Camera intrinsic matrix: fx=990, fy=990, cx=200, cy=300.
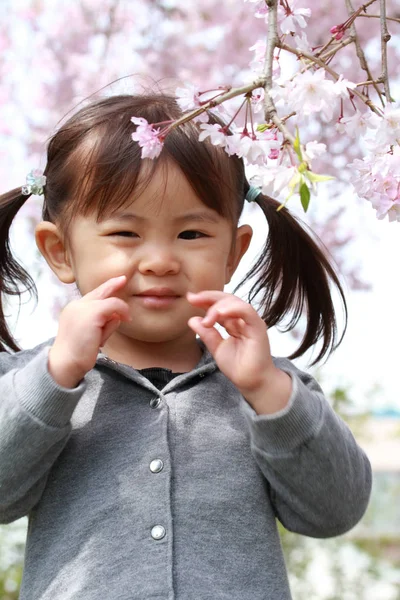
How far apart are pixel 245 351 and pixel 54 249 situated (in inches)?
17.2

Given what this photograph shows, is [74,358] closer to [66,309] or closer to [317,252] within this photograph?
[66,309]

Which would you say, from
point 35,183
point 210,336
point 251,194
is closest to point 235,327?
point 210,336

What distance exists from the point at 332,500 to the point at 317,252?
556 millimetres

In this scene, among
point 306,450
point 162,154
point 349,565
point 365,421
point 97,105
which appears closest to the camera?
point 306,450

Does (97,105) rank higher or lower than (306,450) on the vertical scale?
higher

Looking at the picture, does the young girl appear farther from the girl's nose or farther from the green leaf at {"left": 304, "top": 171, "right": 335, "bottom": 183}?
the green leaf at {"left": 304, "top": 171, "right": 335, "bottom": 183}

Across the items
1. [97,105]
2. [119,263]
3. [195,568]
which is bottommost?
[195,568]

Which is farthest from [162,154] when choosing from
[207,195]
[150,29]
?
[150,29]

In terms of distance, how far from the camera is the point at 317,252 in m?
1.87

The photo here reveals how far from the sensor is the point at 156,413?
1.57 metres

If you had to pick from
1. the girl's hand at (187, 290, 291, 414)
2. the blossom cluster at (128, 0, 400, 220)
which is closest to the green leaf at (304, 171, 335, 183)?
the blossom cluster at (128, 0, 400, 220)

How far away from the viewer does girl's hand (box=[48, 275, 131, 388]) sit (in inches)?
56.7

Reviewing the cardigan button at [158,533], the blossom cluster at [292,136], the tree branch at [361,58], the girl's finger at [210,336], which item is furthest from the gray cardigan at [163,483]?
the tree branch at [361,58]

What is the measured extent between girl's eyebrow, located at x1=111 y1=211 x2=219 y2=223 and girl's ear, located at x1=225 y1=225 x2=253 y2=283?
121mm
